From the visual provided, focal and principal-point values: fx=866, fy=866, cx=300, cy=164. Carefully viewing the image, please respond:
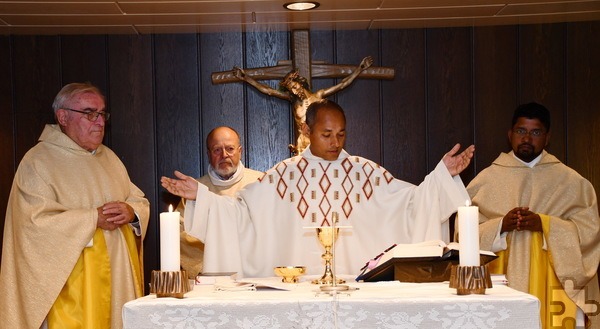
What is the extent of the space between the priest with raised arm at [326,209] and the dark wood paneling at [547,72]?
2.17 m

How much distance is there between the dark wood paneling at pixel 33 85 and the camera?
20.7 feet

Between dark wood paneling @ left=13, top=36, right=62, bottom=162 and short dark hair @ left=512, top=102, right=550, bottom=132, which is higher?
dark wood paneling @ left=13, top=36, right=62, bottom=162

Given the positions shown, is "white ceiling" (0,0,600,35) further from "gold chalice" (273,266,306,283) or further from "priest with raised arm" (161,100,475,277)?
"gold chalice" (273,266,306,283)

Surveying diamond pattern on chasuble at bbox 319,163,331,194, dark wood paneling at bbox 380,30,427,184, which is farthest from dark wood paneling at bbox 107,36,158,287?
diamond pattern on chasuble at bbox 319,163,331,194

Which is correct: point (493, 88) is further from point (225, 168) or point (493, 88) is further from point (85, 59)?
point (85, 59)

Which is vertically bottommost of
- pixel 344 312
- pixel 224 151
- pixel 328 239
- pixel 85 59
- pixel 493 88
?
pixel 344 312

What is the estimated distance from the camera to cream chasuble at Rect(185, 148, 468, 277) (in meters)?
4.39

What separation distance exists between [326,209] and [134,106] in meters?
2.40

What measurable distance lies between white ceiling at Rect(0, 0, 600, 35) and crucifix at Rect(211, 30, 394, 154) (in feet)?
0.71

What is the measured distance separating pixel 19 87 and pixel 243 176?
179 centimetres

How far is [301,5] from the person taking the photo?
17.9 feet

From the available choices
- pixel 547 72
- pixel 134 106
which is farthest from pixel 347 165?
pixel 547 72

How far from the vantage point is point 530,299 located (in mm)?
2902

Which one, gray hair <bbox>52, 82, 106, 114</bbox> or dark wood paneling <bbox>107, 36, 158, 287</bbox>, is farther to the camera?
dark wood paneling <bbox>107, 36, 158, 287</bbox>
